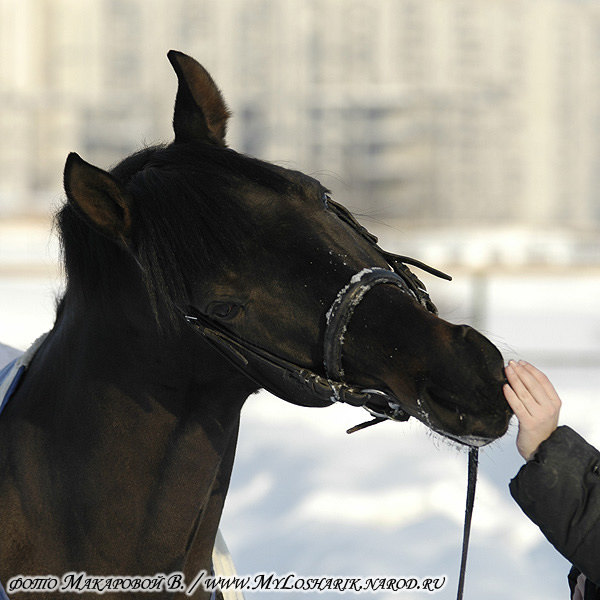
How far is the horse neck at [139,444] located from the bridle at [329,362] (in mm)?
96

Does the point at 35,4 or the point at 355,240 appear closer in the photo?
the point at 355,240

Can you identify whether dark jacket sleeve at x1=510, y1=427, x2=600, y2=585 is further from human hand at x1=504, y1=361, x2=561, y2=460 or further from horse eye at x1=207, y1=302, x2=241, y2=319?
horse eye at x1=207, y1=302, x2=241, y2=319

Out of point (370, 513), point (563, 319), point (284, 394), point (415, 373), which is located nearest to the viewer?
point (415, 373)

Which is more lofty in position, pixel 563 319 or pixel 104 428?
pixel 104 428

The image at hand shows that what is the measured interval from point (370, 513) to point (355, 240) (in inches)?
126

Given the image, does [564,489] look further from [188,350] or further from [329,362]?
[188,350]

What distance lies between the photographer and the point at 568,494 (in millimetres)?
1678

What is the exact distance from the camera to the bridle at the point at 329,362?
5.10ft

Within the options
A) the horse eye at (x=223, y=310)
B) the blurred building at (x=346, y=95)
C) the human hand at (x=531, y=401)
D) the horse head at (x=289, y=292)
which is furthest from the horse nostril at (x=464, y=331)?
the blurred building at (x=346, y=95)

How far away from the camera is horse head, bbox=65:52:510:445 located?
4.92 feet

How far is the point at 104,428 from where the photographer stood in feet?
5.77

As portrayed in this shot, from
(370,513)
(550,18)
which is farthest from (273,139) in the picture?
(370,513)

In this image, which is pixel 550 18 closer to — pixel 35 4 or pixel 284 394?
pixel 35 4

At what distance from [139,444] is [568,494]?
844mm
